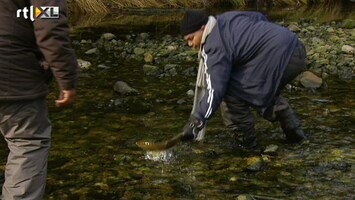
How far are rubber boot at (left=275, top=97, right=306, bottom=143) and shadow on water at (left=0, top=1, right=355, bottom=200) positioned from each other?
0.11m

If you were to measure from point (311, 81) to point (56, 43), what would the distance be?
610 centimetres

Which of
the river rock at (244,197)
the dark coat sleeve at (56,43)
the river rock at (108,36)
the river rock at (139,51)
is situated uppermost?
the dark coat sleeve at (56,43)

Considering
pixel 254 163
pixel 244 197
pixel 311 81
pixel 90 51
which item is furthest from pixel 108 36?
pixel 244 197

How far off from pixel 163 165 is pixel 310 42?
813 centimetres

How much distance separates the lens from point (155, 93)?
27.8 ft

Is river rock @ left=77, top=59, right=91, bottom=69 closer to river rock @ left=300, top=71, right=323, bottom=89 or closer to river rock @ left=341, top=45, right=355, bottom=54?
river rock @ left=300, top=71, right=323, bottom=89

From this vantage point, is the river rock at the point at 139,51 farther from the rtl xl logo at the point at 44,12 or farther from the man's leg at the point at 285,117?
the rtl xl logo at the point at 44,12

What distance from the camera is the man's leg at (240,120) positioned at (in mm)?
5438

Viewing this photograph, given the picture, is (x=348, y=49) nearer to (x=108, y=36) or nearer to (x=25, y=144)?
(x=108, y=36)

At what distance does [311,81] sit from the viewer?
8.66 m

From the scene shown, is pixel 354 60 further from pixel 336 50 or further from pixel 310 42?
pixel 310 42

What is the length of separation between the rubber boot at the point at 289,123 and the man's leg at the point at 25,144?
2866 mm

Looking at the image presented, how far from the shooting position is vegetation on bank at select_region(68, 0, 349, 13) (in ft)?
63.3

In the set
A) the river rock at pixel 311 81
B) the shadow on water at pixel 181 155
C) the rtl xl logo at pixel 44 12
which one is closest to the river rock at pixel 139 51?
the shadow on water at pixel 181 155
